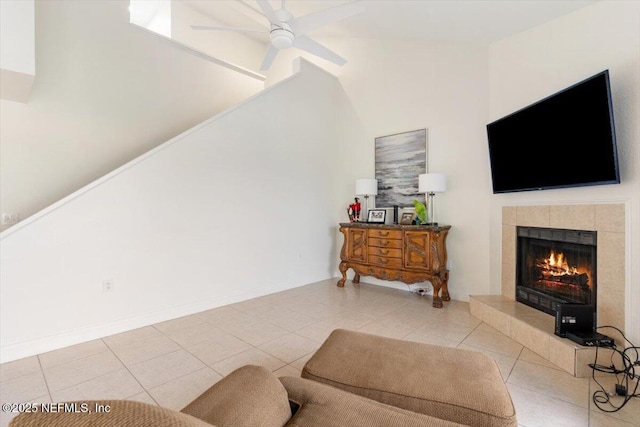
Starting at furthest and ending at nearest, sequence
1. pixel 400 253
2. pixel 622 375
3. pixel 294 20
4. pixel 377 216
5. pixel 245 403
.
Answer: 1. pixel 377 216
2. pixel 400 253
3. pixel 294 20
4. pixel 622 375
5. pixel 245 403

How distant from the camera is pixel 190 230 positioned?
3557mm

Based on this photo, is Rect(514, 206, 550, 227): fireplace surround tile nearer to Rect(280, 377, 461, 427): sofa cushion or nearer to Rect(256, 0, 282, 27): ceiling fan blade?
Rect(280, 377, 461, 427): sofa cushion

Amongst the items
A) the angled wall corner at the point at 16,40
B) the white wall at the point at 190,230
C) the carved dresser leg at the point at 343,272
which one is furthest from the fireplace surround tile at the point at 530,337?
the angled wall corner at the point at 16,40

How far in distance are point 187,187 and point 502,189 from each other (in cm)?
360

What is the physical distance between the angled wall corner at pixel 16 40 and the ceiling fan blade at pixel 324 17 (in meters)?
2.25

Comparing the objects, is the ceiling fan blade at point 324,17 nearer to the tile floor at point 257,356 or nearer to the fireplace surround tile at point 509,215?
the fireplace surround tile at point 509,215

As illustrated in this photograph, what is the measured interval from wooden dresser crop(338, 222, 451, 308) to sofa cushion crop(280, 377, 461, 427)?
2.97 meters

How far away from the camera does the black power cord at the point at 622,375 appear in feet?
6.18

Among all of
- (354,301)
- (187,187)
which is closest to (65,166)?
(187,187)

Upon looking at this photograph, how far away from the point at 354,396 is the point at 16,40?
373 centimetres

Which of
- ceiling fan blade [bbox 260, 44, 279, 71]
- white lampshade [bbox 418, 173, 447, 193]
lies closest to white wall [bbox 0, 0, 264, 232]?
ceiling fan blade [bbox 260, 44, 279, 71]

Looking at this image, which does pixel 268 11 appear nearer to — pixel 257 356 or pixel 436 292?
pixel 257 356

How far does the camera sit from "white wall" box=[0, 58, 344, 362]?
2.59 meters

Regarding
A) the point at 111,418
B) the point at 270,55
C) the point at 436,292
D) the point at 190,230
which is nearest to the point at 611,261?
the point at 436,292
